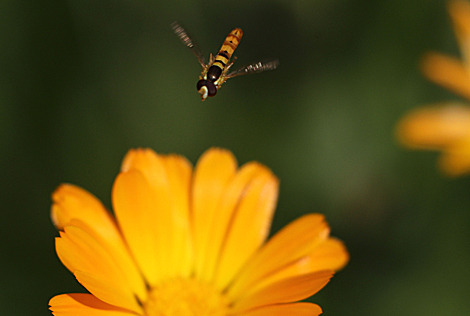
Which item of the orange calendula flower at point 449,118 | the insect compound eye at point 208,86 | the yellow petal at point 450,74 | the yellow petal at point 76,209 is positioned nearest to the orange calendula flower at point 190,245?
the yellow petal at point 76,209

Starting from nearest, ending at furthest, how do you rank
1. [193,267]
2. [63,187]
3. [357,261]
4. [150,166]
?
1. [63,187]
2. [150,166]
3. [193,267]
4. [357,261]

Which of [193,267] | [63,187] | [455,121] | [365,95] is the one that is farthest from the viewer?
[365,95]

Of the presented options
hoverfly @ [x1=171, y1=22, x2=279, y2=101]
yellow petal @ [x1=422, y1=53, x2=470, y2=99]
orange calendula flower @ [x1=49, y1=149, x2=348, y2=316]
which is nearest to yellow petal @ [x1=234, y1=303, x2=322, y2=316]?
orange calendula flower @ [x1=49, y1=149, x2=348, y2=316]

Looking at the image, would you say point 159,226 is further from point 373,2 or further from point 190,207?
point 373,2

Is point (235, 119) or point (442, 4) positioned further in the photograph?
point (442, 4)

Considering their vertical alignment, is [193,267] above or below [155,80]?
below

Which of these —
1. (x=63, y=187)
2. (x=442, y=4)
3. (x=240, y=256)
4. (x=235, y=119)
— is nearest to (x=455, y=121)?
(x=442, y=4)
